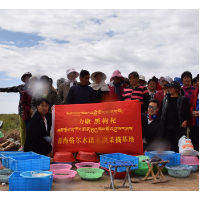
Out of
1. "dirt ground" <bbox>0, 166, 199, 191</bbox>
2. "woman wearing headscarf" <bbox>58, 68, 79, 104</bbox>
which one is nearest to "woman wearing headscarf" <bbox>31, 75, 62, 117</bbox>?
"woman wearing headscarf" <bbox>58, 68, 79, 104</bbox>

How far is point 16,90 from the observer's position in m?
7.51

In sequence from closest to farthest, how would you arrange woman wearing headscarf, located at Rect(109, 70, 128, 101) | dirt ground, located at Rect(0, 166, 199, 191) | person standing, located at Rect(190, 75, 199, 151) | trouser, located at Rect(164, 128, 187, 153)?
dirt ground, located at Rect(0, 166, 199, 191) < trouser, located at Rect(164, 128, 187, 153) < person standing, located at Rect(190, 75, 199, 151) < woman wearing headscarf, located at Rect(109, 70, 128, 101)

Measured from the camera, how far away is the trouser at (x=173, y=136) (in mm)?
6260

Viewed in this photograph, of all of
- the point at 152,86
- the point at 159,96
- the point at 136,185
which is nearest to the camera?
the point at 136,185

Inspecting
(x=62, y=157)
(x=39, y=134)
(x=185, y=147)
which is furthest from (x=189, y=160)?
(x=39, y=134)

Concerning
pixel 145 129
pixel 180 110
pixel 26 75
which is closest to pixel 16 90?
pixel 26 75

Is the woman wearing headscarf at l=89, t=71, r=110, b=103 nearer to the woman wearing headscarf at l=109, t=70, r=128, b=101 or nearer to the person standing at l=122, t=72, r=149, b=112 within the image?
the woman wearing headscarf at l=109, t=70, r=128, b=101

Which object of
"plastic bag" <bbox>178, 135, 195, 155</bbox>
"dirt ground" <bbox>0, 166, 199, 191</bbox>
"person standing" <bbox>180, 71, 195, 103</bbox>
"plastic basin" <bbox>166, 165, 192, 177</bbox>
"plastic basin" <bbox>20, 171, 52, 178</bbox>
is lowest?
"dirt ground" <bbox>0, 166, 199, 191</bbox>

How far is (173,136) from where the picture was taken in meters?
6.34

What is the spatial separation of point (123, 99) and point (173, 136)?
57.2 inches

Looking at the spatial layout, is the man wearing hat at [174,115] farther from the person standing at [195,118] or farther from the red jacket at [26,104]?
the red jacket at [26,104]

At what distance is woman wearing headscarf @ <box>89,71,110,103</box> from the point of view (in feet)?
23.5

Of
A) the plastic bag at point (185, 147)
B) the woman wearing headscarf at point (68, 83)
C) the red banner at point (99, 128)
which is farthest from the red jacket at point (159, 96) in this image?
the woman wearing headscarf at point (68, 83)

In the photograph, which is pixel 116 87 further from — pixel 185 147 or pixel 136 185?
pixel 136 185
